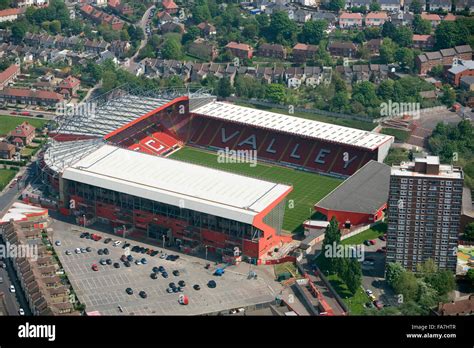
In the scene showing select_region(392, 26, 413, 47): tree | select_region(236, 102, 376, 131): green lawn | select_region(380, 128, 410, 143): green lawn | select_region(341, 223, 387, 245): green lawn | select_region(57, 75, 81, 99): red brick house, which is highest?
select_region(392, 26, 413, 47): tree

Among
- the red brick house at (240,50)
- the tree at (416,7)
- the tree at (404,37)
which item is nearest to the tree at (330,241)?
the red brick house at (240,50)

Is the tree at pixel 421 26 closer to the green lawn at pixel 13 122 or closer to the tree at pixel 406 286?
the green lawn at pixel 13 122

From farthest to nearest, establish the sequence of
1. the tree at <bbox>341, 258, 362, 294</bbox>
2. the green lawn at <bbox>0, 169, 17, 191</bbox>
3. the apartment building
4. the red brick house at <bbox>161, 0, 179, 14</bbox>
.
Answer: the red brick house at <bbox>161, 0, 179, 14</bbox>, the green lawn at <bbox>0, 169, 17, 191</bbox>, the apartment building, the tree at <bbox>341, 258, 362, 294</bbox>

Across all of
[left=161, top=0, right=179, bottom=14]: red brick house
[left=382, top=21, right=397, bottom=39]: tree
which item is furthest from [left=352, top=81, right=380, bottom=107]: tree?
[left=161, top=0, right=179, bottom=14]: red brick house

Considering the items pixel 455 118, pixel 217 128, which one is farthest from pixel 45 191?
pixel 455 118

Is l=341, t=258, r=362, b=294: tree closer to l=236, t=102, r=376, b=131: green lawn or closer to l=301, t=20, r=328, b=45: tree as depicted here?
l=236, t=102, r=376, b=131: green lawn

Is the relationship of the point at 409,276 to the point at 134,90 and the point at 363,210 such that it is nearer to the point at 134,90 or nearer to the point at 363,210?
the point at 363,210
